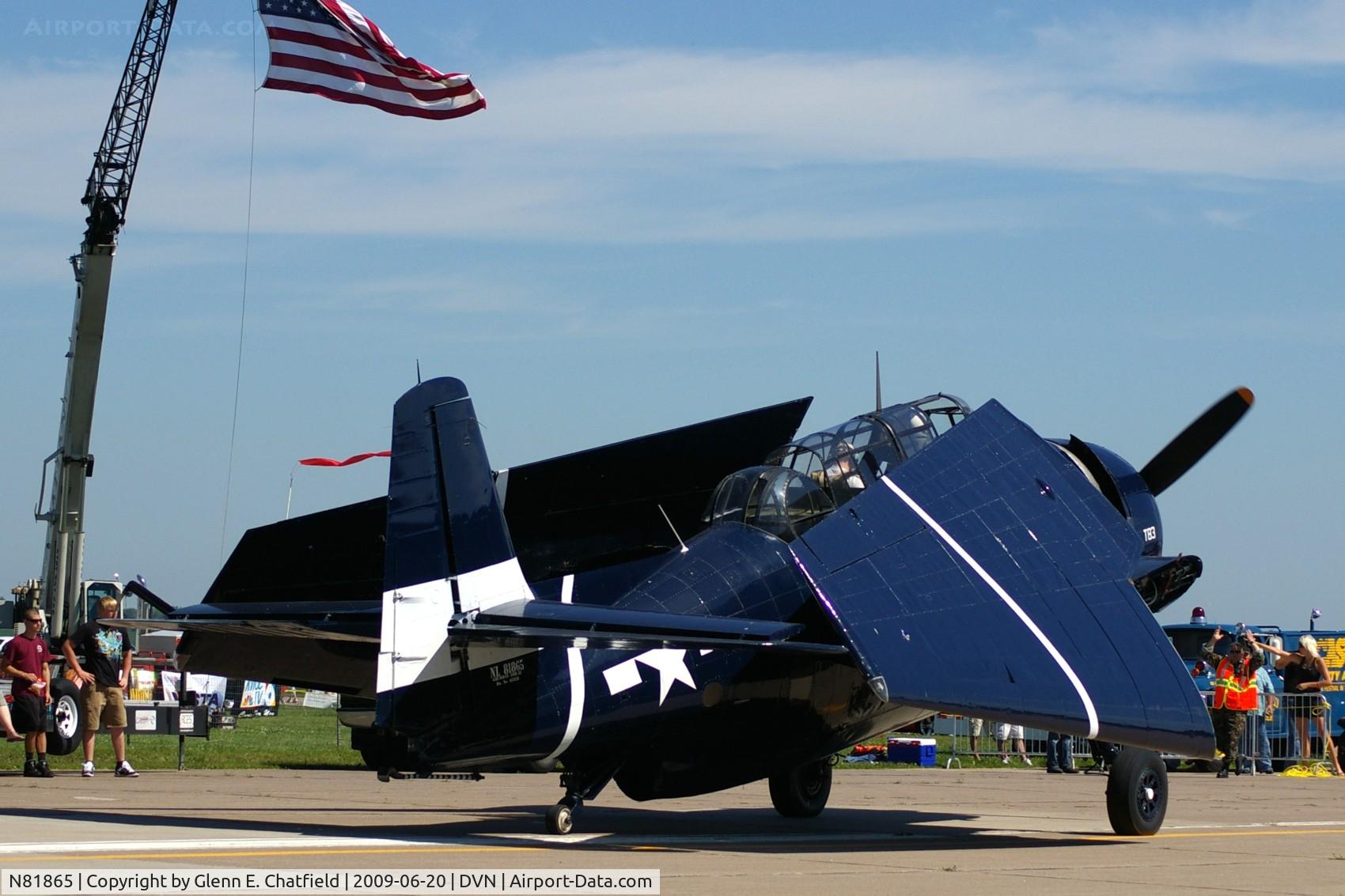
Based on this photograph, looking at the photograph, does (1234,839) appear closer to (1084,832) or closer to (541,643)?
(1084,832)

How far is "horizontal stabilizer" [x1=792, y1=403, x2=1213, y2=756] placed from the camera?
10922 millimetres

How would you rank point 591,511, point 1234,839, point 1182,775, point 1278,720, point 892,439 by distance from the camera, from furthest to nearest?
point 1278,720
point 1182,775
point 591,511
point 892,439
point 1234,839

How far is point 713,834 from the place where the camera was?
12.4 m

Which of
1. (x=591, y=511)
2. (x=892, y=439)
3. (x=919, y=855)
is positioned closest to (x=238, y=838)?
(x=919, y=855)

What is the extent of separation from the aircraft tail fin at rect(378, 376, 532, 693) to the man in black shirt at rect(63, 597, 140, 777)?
7.99 meters

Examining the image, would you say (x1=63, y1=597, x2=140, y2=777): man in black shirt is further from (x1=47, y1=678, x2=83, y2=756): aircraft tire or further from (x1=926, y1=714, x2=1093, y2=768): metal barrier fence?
(x1=926, y1=714, x2=1093, y2=768): metal barrier fence

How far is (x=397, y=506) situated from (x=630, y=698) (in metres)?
2.07

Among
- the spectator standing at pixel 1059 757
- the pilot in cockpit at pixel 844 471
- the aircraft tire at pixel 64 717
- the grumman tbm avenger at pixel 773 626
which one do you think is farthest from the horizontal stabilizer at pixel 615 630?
the spectator standing at pixel 1059 757

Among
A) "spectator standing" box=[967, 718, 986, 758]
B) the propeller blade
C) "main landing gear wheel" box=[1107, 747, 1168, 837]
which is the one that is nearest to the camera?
"main landing gear wheel" box=[1107, 747, 1168, 837]

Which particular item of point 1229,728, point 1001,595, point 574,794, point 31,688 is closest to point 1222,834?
point 1001,595

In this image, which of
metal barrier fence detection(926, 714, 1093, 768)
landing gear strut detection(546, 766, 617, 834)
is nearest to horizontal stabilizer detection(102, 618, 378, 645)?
landing gear strut detection(546, 766, 617, 834)

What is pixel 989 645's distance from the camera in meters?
11.4

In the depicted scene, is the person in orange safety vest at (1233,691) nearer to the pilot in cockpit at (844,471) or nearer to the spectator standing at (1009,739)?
the spectator standing at (1009,739)

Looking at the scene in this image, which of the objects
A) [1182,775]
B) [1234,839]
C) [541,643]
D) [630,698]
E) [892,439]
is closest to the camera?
[541,643]
